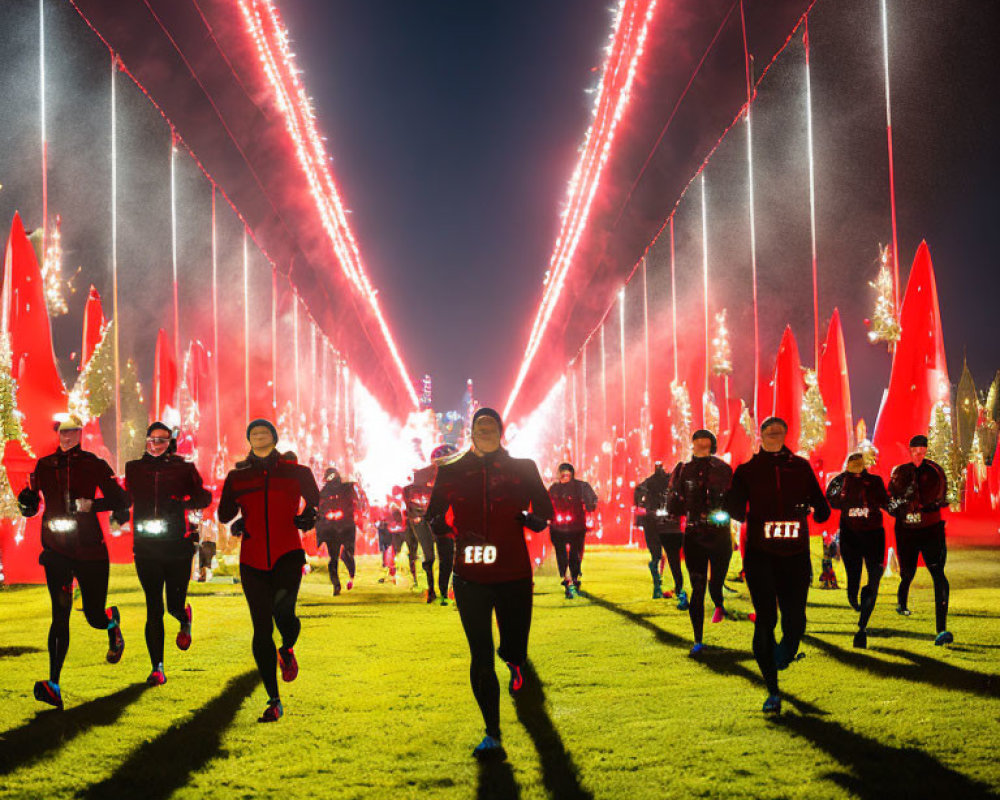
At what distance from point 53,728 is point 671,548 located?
789 centimetres

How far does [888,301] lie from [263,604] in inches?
955

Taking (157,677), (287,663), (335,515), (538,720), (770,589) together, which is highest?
(335,515)

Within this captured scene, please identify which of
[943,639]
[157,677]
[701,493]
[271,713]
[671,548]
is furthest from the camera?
A: [671,548]

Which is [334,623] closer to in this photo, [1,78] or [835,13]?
[1,78]

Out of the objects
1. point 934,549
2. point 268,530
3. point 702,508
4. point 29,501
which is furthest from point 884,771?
point 29,501

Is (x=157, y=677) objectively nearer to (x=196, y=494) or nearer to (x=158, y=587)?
(x=158, y=587)

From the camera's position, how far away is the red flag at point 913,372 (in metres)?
21.9

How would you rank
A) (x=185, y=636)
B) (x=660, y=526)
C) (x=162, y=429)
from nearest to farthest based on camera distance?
(x=162, y=429), (x=185, y=636), (x=660, y=526)

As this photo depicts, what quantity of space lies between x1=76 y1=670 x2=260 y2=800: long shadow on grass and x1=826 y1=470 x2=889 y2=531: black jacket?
585 centimetres

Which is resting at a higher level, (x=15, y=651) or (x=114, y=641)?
(x=114, y=641)

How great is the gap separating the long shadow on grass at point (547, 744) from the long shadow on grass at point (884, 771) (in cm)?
125

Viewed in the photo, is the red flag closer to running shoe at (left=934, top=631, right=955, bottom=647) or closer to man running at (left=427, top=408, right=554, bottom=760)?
running shoe at (left=934, top=631, right=955, bottom=647)

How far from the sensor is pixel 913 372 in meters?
22.2

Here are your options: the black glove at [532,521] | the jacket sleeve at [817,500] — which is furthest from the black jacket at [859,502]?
the black glove at [532,521]
